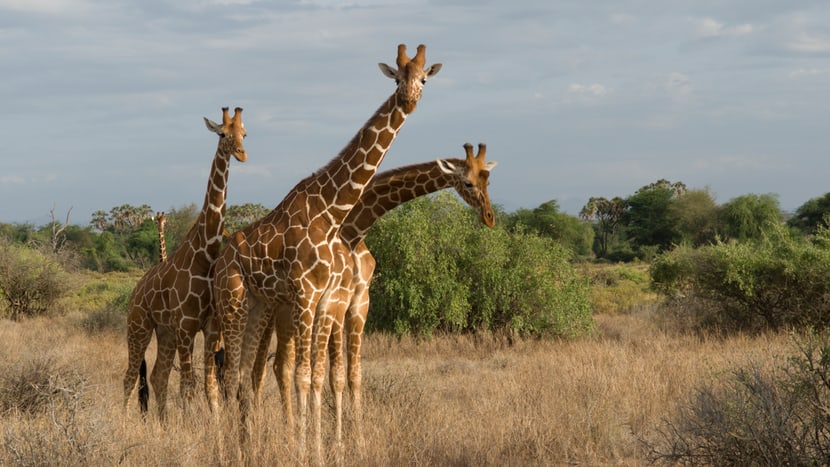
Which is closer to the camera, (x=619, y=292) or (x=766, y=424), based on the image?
(x=766, y=424)

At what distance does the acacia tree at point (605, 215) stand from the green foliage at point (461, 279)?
143ft

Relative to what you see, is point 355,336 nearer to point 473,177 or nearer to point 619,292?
point 473,177

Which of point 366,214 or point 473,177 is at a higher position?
point 473,177

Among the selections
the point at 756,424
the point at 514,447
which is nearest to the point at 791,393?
the point at 756,424

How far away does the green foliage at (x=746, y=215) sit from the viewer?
40.9 m

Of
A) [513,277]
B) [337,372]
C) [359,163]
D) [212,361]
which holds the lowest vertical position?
[337,372]

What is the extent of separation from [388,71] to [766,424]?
4008mm

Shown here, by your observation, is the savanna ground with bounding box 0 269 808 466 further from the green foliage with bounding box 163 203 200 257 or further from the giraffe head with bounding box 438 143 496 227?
the green foliage with bounding box 163 203 200 257

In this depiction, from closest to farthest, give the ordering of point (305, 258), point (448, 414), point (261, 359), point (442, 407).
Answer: point (305, 258), point (261, 359), point (448, 414), point (442, 407)

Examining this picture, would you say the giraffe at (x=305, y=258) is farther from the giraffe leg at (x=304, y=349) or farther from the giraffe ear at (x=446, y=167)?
the giraffe ear at (x=446, y=167)

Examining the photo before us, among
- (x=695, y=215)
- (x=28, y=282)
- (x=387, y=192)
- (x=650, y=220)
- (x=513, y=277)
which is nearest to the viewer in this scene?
(x=387, y=192)

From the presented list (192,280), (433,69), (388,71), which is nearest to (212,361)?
(192,280)

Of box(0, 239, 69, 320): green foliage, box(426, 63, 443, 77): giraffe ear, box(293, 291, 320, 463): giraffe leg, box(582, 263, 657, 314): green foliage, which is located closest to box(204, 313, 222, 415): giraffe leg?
box(293, 291, 320, 463): giraffe leg

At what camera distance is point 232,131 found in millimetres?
7793
